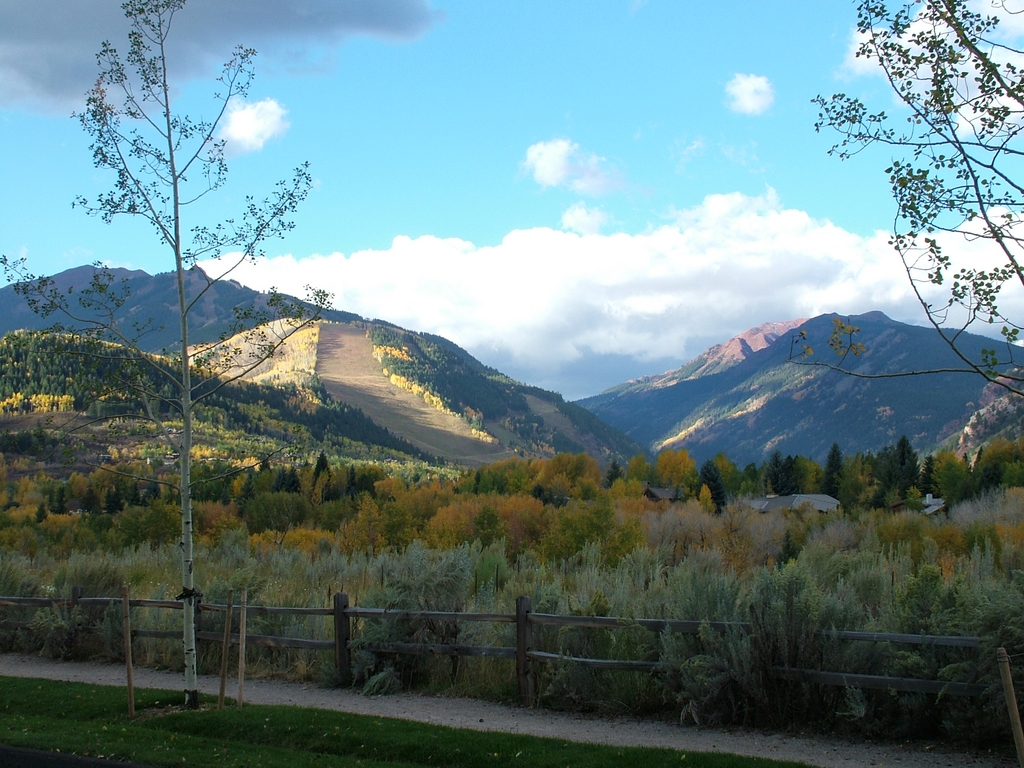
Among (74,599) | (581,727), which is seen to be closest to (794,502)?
(74,599)

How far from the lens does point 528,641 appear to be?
9797 mm

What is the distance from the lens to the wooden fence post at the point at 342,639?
11242 mm

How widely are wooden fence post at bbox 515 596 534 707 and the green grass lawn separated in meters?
1.59

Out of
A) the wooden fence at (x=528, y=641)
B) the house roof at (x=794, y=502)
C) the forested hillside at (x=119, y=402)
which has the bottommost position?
the house roof at (x=794, y=502)

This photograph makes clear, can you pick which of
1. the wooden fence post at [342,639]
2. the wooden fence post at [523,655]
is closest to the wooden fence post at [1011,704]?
the wooden fence post at [523,655]

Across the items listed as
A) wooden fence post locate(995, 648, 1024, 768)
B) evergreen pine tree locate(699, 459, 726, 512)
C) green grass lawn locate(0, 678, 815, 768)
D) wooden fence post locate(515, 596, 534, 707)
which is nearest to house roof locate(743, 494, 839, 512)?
evergreen pine tree locate(699, 459, 726, 512)

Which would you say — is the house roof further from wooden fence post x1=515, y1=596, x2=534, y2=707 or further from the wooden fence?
wooden fence post x1=515, y1=596, x2=534, y2=707

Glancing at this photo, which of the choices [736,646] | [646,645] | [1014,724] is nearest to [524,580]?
[646,645]

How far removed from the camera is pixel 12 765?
7613mm

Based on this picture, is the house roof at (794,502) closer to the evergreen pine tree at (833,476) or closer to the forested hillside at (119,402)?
the evergreen pine tree at (833,476)

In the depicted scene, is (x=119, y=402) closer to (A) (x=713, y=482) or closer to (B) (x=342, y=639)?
(B) (x=342, y=639)

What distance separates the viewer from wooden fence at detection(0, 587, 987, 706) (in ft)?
25.0

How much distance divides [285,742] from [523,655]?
Result: 2.91 meters

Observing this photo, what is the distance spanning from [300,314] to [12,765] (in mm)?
5346
